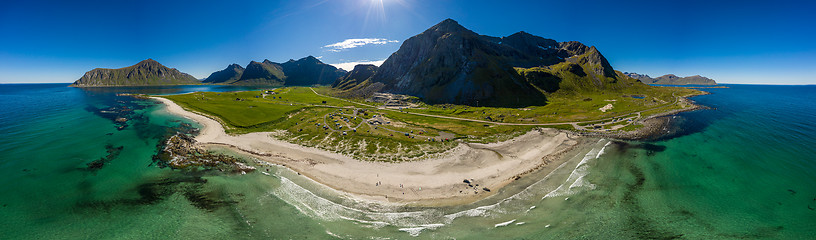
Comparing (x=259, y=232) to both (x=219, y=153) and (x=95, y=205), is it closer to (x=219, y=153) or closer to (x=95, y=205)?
(x=95, y=205)

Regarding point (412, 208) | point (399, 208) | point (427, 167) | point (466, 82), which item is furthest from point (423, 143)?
point (466, 82)

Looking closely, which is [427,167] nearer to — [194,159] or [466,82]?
[194,159]

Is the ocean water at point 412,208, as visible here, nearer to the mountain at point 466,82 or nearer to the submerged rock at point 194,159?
the submerged rock at point 194,159

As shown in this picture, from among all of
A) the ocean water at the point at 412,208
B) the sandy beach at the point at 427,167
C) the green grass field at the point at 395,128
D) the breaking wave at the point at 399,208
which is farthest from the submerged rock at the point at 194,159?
the green grass field at the point at 395,128

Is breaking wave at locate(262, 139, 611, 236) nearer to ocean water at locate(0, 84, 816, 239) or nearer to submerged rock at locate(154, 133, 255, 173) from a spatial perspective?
ocean water at locate(0, 84, 816, 239)

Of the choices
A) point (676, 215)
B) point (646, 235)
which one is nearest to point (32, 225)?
point (646, 235)
